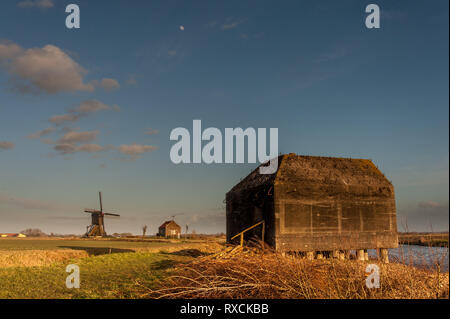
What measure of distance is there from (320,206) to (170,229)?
65.3 m

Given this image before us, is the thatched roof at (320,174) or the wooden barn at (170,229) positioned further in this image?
the wooden barn at (170,229)

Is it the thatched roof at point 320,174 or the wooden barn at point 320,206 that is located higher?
the thatched roof at point 320,174

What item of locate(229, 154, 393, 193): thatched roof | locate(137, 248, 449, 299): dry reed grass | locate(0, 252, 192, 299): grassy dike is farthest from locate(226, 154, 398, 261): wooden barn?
locate(137, 248, 449, 299): dry reed grass

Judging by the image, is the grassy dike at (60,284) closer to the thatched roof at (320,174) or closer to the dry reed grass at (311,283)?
the dry reed grass at (311,283)

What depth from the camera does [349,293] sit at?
6633 mm

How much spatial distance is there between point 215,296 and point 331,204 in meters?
13.9

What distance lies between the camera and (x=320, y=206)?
19578 millimetres

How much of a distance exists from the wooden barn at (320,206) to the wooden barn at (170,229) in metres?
60.1

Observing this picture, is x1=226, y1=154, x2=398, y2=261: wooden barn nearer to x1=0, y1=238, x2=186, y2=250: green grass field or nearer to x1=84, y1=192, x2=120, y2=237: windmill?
x1=0, y1=238, x2=186, y2=250: green grass field

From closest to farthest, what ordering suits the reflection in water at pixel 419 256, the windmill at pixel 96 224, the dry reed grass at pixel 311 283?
the reflection in water at pixel 419 256, the dry reed grass at pixel 311 283, the windmill at pixel 96 224

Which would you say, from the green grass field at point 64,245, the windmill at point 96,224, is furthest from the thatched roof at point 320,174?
the windmill at point 96,224

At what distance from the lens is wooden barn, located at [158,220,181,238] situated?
262 ft

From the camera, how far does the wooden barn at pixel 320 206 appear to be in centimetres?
1870
